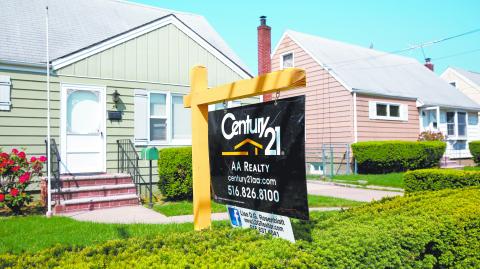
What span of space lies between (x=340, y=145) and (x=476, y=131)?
10894 millimetres

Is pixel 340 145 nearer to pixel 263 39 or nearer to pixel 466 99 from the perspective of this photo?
pixel 263 39

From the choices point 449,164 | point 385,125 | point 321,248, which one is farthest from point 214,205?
point 449,164

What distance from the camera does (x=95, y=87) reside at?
10211mm

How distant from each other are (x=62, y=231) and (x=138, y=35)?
6.20 m

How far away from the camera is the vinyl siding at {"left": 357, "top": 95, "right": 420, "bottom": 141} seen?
695 inches

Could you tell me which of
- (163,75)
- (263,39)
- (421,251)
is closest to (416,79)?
(263,39)

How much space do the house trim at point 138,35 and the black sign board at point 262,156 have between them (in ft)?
22.8

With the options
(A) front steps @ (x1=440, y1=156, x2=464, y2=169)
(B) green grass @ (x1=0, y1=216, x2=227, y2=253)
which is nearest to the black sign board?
(B) green grass @ (x1=0, y1=216, x2=227, y2=253)

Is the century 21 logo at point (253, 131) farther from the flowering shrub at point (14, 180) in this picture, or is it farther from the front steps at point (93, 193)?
the flowering shrub at point (14, 180)

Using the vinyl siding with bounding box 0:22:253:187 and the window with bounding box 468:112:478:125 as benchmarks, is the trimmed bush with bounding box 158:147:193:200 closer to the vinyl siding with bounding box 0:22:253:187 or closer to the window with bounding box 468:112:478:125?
the vinyl siding with bounding box 0:22:253:187

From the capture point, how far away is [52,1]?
39.9 feet

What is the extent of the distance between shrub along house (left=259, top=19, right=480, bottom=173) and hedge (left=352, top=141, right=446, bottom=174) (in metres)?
1.01

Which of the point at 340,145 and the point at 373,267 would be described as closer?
the point at 373,267

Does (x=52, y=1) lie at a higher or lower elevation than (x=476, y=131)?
higher
